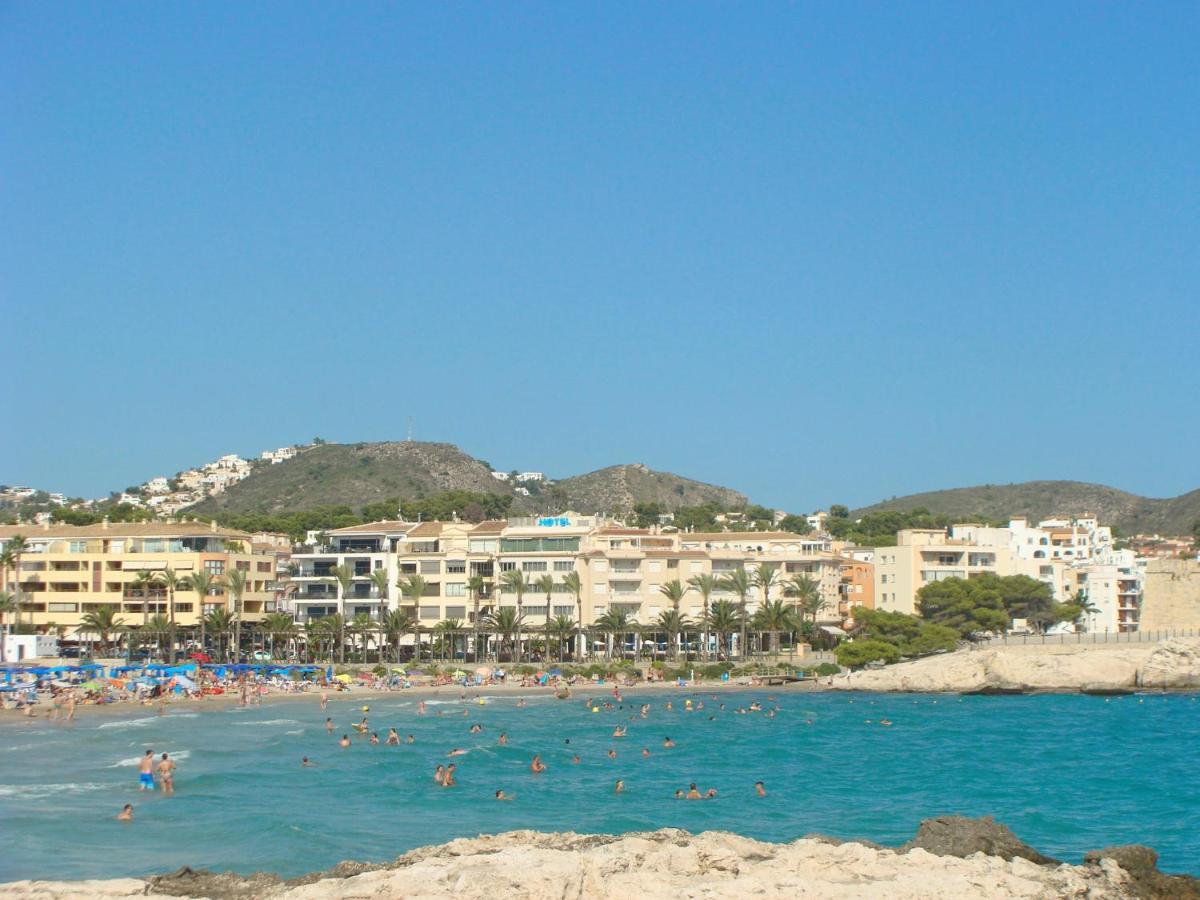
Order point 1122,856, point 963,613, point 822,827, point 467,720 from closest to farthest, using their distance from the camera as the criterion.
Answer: point 1122,856
point 822,827
point 467,720
point 963,613

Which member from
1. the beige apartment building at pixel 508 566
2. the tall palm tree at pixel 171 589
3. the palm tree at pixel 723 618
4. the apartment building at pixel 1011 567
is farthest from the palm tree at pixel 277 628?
the apartment building at pixel 1011 567

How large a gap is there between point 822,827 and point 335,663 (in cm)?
5687

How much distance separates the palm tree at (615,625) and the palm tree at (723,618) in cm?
517

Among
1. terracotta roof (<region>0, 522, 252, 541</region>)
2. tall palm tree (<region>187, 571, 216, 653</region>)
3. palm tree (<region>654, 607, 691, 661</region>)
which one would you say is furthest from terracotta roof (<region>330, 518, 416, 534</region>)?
palm tree (<region>654, 607, 691, 661</region>)

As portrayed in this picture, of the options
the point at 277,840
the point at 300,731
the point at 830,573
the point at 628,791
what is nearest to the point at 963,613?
the point at 830,573

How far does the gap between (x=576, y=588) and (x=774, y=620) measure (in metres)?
12.6

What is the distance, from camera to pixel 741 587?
86.7 meters

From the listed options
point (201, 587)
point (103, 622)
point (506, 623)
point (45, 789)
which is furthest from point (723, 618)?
point (45, 789)

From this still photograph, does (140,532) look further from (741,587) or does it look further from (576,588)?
(741,587)

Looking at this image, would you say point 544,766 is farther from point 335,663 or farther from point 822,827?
point 335,663

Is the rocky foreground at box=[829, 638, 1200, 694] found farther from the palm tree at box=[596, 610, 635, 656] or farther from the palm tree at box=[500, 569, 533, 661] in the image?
the palm tree at box=[500, 569, 533, 661]

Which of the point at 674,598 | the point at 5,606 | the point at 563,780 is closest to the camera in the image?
the point at 563,780

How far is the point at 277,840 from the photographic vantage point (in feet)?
97.2

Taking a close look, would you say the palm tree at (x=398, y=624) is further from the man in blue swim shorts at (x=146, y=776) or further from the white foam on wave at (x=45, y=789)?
the man in blue swim shorts at (x=146, y=776)
